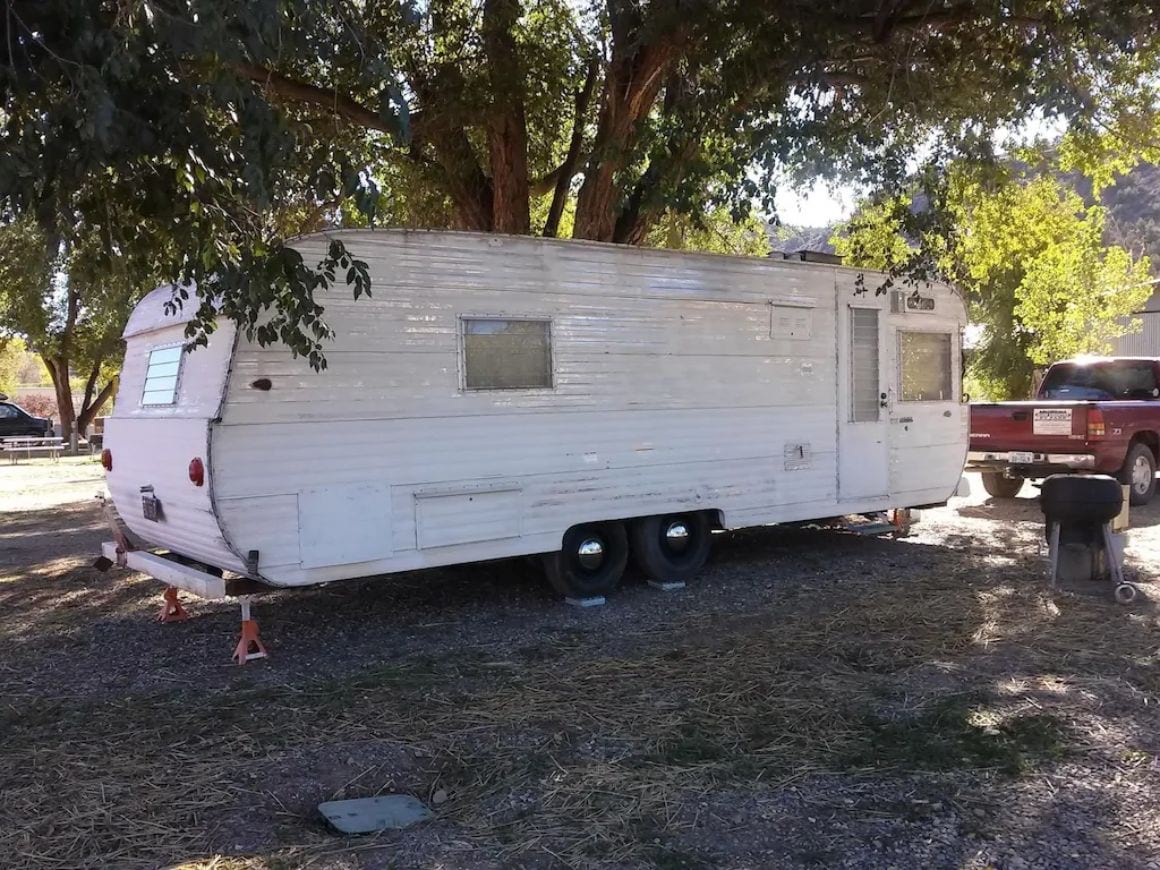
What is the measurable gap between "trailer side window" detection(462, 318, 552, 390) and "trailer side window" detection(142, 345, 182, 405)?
69.1 inches

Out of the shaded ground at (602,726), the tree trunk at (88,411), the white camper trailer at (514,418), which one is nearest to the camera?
the shaded ground at (602,726)

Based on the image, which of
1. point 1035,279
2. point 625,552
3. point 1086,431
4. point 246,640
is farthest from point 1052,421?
point 1035,279

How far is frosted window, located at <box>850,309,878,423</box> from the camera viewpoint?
8.28m

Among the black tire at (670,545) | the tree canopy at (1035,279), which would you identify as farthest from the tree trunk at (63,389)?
→ the black tire at (670,545)

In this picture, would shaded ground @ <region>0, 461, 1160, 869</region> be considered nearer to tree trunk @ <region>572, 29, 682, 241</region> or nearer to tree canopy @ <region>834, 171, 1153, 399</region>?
tree trunk @ <region>572, 29, 682, 241</region>

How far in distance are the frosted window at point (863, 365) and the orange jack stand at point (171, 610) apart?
5.42 meters

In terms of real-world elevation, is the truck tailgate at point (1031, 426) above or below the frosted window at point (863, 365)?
below

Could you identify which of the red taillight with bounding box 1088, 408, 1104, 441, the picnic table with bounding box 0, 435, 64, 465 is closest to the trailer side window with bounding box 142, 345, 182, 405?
the red taillight with bounding box 1088, 408, 1104, 441

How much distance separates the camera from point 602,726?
4566 mm

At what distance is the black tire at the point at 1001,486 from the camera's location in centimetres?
1275

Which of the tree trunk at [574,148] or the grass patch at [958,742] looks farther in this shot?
the tree trunk at [574,148]

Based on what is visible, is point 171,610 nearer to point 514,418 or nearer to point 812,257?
point 514,418

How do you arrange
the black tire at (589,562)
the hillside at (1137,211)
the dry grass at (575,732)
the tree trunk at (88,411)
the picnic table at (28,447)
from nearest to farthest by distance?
the dry grass at (575,732), the black tire at (589,562), the picnic table at (28,447), the tree trunk at (88,411), the hillside at (1137,211)

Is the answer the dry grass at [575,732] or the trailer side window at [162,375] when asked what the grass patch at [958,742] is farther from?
the trailer side window at [162,375]
